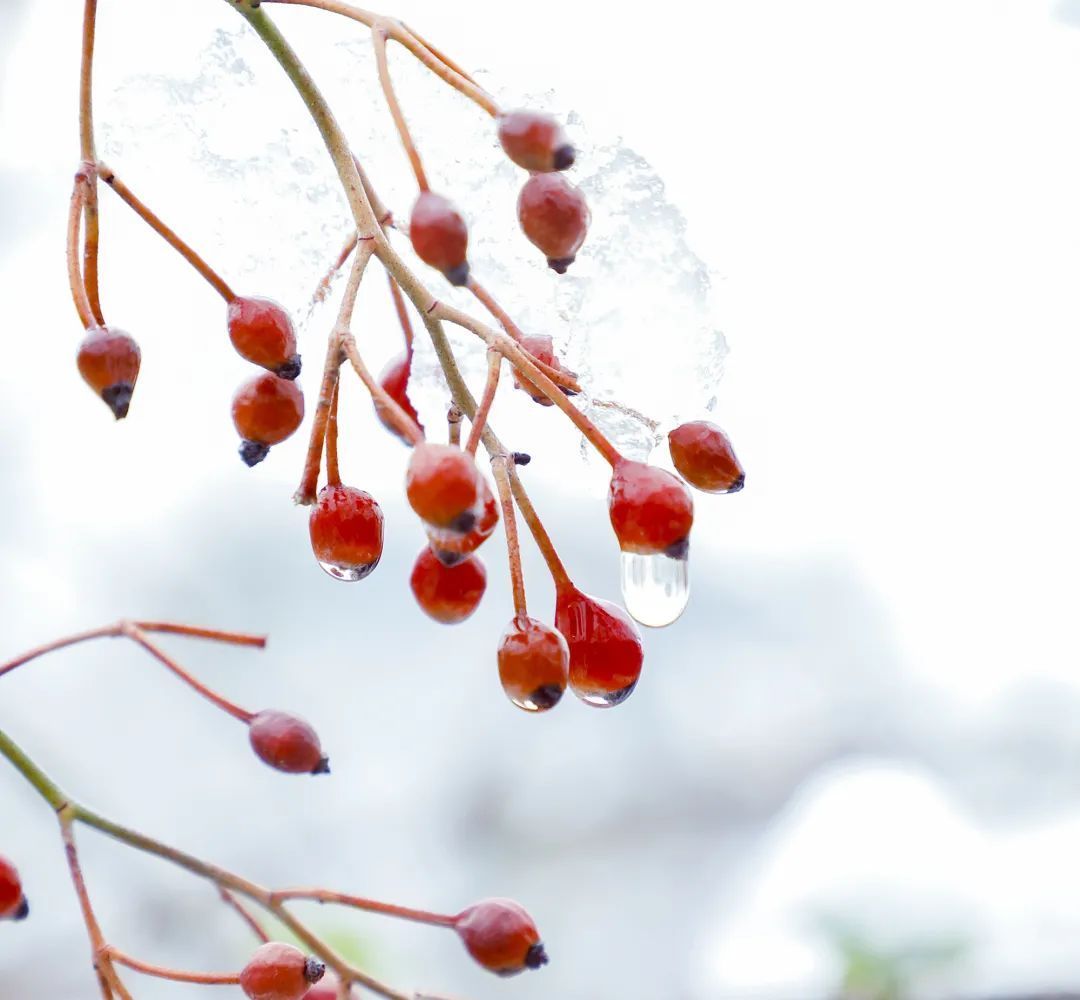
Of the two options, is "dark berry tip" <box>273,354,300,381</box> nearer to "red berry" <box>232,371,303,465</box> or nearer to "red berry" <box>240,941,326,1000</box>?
"red berry" <box>232,371,303,465</box>

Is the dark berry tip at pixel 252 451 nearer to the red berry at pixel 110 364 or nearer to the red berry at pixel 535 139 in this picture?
the red berry at pixel 110 364

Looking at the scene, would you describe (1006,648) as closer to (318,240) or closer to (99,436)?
(99,436)

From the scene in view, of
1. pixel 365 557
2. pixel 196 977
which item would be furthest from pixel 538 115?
pixel 196 977

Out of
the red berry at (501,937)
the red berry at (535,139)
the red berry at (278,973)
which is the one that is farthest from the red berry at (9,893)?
the red berry at (535,139)

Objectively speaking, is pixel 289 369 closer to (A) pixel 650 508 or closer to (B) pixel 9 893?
(A) pixel 650 508

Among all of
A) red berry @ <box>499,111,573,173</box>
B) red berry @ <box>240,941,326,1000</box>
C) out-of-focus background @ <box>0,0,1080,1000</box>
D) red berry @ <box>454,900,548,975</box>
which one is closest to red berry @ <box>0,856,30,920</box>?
red berry @ <box>240,941,326,1000</box>
